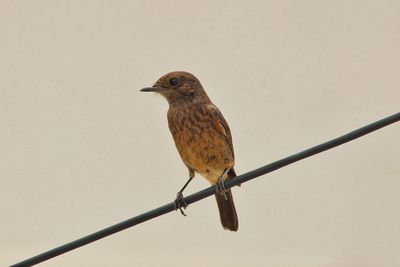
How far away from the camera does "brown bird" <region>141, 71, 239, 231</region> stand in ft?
19.8

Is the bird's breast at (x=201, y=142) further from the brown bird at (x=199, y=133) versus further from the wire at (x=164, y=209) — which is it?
the wire at (x=164, y=209)

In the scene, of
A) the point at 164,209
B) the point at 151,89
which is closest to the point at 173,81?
the point at 151,89

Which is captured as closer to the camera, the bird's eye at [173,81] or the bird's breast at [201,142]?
the bird's breast at [201,142]

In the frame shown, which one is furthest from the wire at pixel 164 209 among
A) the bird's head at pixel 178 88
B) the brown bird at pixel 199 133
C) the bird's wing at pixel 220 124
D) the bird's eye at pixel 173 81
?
the bird's eye at pixel 173 81

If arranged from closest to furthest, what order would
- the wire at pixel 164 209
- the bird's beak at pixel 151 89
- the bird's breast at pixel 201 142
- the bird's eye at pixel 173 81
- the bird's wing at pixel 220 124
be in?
the wire at pixel 164 209 → the bird's breast at pixel 201 142 → the bird's wing at pixel 220 124 → the bird's beak at pixel 151 89 → the bird's eye at pixel 173 81

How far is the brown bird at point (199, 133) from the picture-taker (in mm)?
6027

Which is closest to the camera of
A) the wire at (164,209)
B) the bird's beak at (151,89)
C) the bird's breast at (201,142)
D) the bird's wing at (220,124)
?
the wire at (164,209)

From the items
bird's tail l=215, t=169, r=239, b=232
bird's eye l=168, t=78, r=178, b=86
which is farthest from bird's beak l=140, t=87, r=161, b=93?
bird's tail l=215, t=169, r=239, b=232

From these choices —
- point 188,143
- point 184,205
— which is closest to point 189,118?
point 188,143

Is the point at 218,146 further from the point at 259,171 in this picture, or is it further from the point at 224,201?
the point at 259,171

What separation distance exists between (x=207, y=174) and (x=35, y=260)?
2.73m

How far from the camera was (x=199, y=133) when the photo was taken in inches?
238

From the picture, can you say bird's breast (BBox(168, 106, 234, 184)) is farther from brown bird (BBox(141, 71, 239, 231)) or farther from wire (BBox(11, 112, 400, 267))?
wire (BBox(11, 112, 400, 267))

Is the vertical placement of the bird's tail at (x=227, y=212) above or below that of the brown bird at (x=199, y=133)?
below
